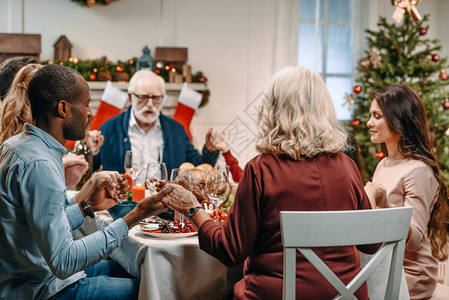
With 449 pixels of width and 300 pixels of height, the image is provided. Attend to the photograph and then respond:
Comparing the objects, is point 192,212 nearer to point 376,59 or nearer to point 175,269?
point 175,269

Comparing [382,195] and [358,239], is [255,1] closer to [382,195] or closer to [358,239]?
[382,195]

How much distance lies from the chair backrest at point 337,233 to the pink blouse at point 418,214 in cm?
67

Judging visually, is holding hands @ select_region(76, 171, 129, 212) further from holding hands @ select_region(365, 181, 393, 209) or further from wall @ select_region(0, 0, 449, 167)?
wall @ select_region(0, 0, 449, 167)

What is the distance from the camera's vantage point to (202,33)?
5172 mm

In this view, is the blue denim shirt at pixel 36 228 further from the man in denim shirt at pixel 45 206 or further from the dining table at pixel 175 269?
the dining table at pixel 175 269

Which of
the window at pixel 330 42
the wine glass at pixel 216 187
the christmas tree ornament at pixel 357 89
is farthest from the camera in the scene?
the window at pixel 330 42

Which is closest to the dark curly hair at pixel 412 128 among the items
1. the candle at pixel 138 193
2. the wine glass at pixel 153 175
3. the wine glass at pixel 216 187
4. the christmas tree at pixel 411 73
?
the wine glass at pixel 216 187

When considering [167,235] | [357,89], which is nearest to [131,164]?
[167,235]

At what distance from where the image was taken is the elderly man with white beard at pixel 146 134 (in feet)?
10.5

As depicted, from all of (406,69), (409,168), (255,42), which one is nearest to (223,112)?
(255,42)

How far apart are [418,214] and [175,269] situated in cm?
107

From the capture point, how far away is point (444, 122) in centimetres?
439

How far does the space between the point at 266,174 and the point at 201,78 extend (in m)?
3.76

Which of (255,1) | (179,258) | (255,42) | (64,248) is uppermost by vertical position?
(255,1)
